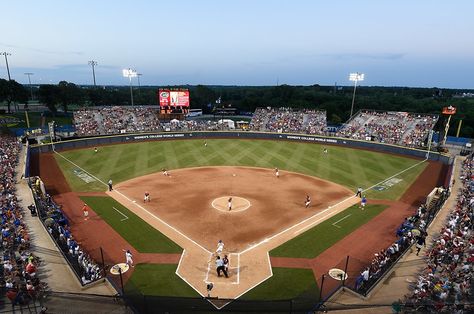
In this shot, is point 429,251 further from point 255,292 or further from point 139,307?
point 139,307

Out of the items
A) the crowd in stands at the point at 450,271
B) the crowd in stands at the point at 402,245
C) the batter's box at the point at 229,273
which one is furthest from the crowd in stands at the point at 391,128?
the batter's box at the point at 229,273

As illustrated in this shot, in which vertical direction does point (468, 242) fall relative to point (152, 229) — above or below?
above

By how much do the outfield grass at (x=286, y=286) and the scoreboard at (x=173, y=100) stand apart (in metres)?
Answer: 45.9

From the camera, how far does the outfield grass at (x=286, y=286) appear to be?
659 inches

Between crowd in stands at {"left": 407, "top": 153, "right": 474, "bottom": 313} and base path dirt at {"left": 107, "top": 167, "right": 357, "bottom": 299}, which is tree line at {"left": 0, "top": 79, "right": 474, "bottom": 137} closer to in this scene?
base path dirt at {"left": 107, "top": 167, "right": 357, "bottom": 299}

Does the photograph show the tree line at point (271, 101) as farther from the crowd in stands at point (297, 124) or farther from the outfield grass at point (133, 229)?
the outfield grass at point (133, 229)

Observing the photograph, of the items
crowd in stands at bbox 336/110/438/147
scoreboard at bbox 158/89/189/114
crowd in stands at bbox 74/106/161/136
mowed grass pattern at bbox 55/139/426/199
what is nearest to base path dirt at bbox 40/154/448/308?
mowed grass pattern at bbox 55/139/426/199

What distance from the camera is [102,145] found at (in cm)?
5297

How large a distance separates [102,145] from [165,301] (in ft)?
150

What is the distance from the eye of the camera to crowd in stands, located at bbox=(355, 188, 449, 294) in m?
16.2

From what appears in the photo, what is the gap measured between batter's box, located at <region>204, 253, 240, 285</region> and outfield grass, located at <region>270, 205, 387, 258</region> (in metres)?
2.81

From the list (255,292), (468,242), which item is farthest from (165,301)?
(468,242)

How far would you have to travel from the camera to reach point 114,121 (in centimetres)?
6538

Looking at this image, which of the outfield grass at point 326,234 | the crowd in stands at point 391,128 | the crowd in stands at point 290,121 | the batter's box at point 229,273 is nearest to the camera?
the batter's box at point 229,273
